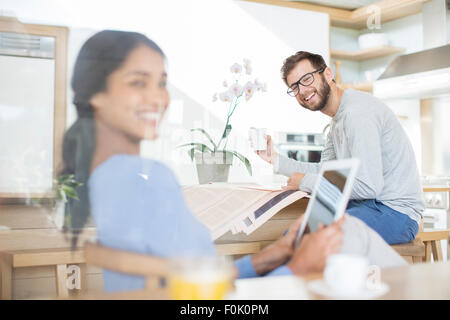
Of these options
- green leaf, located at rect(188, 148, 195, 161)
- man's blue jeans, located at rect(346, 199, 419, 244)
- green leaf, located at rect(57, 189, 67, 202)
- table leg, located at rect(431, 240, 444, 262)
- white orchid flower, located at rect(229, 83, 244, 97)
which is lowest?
table leg, located at rect(431, 240, 444, 262)

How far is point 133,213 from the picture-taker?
659mm

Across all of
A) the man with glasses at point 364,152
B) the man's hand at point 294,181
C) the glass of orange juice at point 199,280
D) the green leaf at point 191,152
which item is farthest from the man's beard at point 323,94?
the glass of orange juice at point 199,280

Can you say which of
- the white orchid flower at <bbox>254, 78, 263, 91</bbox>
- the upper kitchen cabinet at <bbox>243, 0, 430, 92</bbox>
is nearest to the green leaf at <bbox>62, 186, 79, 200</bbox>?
the white orchid flower at <bbox>254, 78, 263, 91</bbox>

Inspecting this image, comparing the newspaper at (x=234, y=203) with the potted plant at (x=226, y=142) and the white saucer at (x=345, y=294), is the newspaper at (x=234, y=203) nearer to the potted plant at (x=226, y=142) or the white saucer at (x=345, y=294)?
the potted plant at (x=226, y=142)

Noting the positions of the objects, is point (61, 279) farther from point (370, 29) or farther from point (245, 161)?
point (370, 29)

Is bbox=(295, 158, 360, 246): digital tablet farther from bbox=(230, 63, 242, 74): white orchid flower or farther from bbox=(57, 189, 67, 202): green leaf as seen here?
bbox=(57, 189, 67, 202): green leaf

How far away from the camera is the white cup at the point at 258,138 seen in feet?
3.20

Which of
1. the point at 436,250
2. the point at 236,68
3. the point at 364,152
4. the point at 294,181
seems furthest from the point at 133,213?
the point at 436,250

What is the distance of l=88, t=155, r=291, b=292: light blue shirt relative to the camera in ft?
2.15

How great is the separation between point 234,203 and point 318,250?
290mm

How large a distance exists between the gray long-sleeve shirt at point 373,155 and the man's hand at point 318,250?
279 millimetres

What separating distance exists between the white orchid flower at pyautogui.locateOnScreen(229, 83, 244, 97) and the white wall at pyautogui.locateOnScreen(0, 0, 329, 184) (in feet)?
0.07
